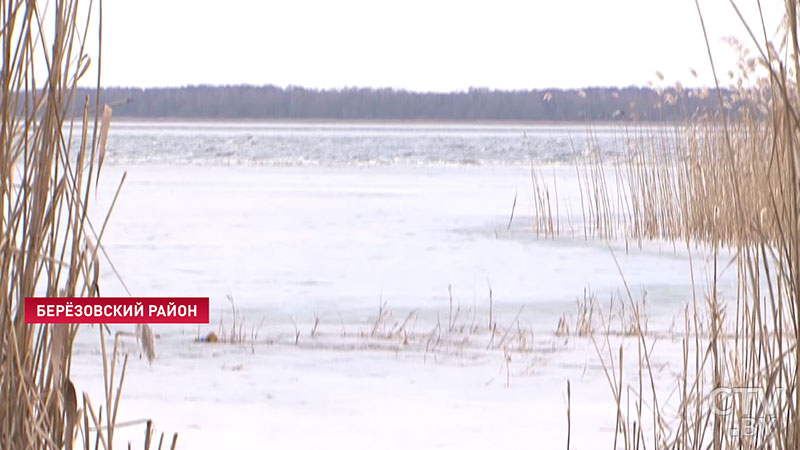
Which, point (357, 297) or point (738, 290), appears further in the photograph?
point (357, 297)

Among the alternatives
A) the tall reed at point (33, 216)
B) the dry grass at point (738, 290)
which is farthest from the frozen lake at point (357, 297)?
the tall reed at point (33, 216)

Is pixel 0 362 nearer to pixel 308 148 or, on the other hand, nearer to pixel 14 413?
pixel 14 413

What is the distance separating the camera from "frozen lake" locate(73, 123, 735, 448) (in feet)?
7.61

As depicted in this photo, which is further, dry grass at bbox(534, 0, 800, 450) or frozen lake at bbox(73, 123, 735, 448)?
frozen lake at bbox(73, 123, 735, 448)

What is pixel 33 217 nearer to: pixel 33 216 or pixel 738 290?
pixel 33 216

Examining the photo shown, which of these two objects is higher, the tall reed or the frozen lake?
the tall reed

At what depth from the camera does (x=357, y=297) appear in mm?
4102

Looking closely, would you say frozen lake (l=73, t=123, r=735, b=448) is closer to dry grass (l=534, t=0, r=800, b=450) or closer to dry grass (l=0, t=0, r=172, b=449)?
dry grass (l=534, t=0, r=800, b=450)

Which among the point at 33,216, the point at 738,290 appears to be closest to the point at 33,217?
the point at 33,216

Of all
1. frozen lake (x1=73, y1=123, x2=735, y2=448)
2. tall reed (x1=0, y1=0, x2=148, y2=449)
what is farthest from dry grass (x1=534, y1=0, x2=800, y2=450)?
tall reed (x1=0, y1=0, x2=148, y2=449)

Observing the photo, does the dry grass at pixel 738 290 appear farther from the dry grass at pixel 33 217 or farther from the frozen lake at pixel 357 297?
the dry grass at pixel 33 217

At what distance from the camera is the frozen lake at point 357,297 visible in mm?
2320

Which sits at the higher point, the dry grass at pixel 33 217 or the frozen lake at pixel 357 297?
the dry grass at pixel 33 217

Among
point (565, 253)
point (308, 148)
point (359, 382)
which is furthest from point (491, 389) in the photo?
point (308, 148)
